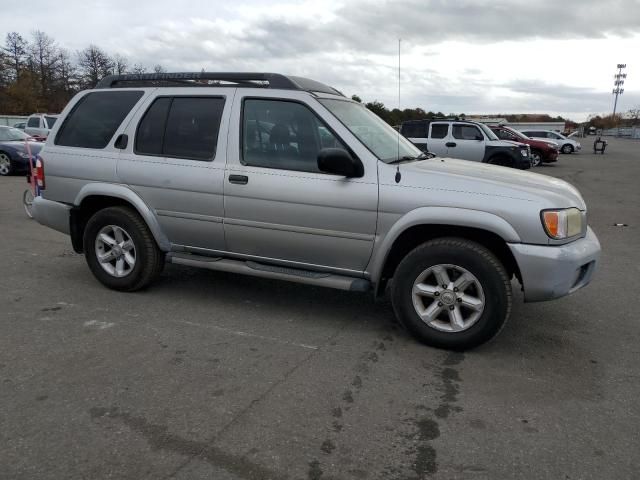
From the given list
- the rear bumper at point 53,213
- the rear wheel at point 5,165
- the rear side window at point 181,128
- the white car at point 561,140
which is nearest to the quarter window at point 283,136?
the rear side window at point 181,128

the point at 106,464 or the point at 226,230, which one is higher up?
the point at 226,230

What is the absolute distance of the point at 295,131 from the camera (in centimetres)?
421

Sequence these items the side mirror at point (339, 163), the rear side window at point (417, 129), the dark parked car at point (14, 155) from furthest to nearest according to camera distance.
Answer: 1. the rear side window at point (417, 129)
2. the dark parked car at point (14, 155)
3. the side mirror at point (339, 163)

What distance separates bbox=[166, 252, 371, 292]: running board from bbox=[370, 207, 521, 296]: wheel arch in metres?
0.18

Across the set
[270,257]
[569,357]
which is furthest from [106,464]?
[569,357]

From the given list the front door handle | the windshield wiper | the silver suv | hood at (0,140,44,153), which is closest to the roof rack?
the silver suv

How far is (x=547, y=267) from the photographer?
3.53 meters

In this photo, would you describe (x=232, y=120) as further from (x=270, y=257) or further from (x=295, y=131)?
(x=270, y=257)

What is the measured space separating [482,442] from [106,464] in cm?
184

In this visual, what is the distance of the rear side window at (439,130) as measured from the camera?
55.5 ft

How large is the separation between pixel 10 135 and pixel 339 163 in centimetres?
1524

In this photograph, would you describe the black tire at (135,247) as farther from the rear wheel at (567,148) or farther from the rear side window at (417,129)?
the rear wheel at (567,148)

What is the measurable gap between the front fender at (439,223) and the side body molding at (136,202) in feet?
6.32

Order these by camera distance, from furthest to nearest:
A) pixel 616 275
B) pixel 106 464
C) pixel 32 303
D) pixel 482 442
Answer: pixel 616 275
pixel 32 303
pixel 482 442
pixel 106 464
